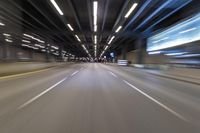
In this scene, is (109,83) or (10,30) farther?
(10,30)

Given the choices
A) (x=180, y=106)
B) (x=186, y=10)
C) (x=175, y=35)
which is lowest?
(x=180, y=106)

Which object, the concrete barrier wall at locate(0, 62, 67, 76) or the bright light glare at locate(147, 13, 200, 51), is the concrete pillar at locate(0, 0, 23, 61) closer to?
the concrete barrier wall at locate(0, 62, 67, 76)

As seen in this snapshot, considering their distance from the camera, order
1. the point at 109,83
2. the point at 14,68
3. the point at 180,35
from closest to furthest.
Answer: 1. the point at 109,83
2. the point at 14,68
3. the point at 180,35

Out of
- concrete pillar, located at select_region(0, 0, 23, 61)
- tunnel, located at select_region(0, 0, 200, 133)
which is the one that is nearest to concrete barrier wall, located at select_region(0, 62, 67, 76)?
tunnel, located at select_region(0, 0, 200, 133)


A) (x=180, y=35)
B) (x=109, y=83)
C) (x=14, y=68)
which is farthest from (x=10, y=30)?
(x=109, y=83)

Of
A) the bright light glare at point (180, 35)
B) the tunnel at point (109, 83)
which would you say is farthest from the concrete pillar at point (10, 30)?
the bright light glare at point (180, 35)

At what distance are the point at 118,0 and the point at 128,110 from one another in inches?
630

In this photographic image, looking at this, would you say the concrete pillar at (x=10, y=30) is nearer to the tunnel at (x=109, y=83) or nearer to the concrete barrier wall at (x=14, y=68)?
the tunnel at (x=109, y=83)

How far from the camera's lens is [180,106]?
359 inches

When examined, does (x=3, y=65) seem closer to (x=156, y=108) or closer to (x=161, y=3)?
(x=161, y=3)

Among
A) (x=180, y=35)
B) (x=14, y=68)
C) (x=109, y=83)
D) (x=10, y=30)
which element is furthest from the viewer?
(x=10, y=30)

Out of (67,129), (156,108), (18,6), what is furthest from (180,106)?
(18,6)

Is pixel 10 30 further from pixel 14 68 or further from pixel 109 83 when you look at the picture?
pixel 109 83

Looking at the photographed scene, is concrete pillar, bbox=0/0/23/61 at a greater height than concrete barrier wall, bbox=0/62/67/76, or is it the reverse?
concrete pillar, bbox=0/0/23/61
